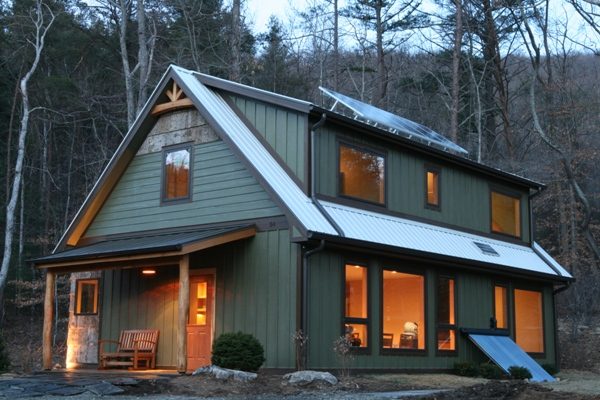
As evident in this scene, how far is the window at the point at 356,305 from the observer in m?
14.3

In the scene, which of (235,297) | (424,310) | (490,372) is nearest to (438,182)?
(424,310)

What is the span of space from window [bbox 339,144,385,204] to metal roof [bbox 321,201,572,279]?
0.38 meters

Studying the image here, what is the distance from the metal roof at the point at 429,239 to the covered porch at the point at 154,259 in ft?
6.22

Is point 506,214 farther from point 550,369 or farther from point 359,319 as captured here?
point 359,319

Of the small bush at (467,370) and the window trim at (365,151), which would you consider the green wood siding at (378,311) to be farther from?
the window trim at (365,151)

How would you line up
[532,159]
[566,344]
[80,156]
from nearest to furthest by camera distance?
1. [566,344]
2. [532,159]
3. [80,156]

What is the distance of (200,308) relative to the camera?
1552cm

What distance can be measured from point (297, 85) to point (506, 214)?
15004 mm

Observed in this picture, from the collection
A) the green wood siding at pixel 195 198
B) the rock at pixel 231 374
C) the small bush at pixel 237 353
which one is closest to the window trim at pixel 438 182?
the green wood siding at pixel 195 198

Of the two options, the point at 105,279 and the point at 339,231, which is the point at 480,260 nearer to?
the point at 339,231

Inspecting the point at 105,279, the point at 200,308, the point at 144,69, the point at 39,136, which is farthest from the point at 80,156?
the point at 200,308

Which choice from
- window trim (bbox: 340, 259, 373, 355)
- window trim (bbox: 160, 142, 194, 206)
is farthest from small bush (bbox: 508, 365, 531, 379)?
window trim (bbox: 160, 142, 194, 206)

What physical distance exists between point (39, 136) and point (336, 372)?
2280cm

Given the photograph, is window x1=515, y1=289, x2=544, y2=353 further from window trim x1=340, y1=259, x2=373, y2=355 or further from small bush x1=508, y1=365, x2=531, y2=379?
window trim x1=340, y1=259, x2=373, y2=355
